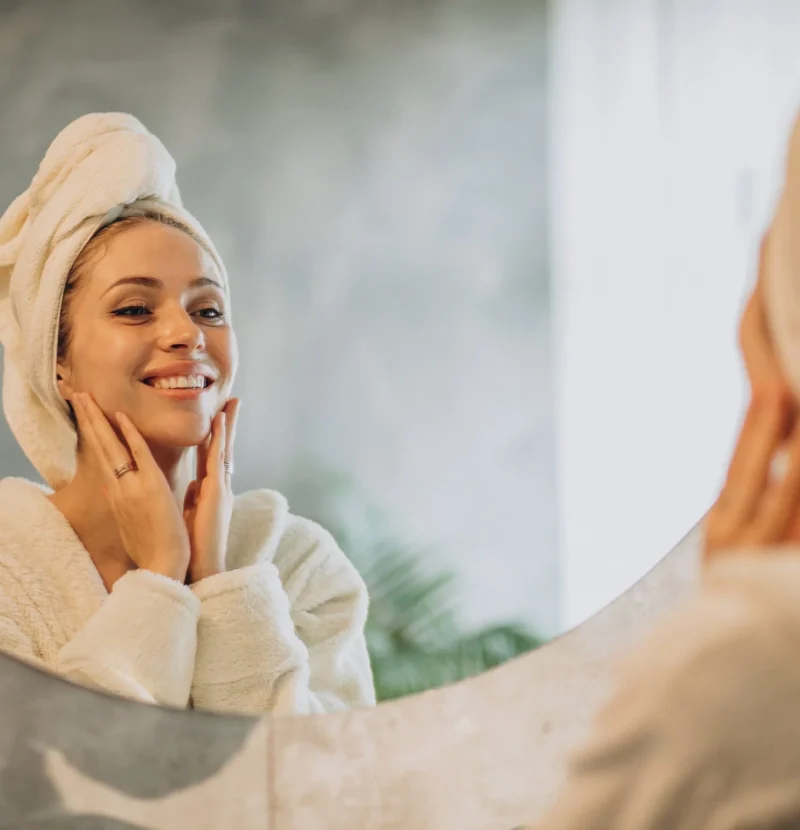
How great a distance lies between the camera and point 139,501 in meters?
0.74

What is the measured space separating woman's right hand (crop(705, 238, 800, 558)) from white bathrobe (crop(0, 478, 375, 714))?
0.42 metres

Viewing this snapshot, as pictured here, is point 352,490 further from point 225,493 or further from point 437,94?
point 437,94

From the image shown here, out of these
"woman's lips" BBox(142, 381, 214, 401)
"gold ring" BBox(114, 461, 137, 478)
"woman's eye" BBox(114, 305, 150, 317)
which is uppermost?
"woman's eye" BBox(114, 305, 150, 317)

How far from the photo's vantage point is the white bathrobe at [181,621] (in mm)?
716

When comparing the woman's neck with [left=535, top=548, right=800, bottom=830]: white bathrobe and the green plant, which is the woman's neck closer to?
the green plant

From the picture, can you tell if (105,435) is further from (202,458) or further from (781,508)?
(781,508)

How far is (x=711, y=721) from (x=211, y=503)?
1.59 feet

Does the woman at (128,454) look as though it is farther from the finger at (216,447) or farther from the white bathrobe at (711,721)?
the white bathrobe at (711,721)

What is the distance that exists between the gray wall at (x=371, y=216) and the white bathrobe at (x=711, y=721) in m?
0.48

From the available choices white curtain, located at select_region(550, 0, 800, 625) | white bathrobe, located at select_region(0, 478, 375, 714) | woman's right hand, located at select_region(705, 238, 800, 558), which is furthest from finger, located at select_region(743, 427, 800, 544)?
white curtain, located at select_region(550, 0, 800, 625)

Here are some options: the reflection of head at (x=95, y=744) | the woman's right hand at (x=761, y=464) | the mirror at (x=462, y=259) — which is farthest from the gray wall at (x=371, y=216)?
the woman's right hand at (x=761, y=464)

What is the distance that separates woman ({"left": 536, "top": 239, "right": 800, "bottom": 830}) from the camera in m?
0.32

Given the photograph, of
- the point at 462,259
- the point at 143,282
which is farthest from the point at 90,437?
the point at 462,259

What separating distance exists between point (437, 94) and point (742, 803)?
0.72 meters
